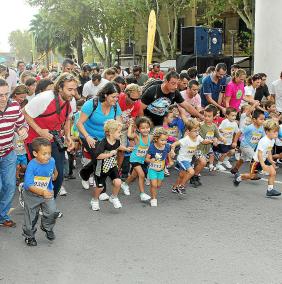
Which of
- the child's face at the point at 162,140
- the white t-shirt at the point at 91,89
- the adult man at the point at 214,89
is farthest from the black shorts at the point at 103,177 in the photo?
the adult man at the point at 214,89

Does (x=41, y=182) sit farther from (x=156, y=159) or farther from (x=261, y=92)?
(x=261, y=92)

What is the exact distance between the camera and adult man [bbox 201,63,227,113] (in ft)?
30.7

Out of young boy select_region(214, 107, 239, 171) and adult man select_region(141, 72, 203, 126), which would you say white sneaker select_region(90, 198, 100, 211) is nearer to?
adult man select_region(141, 72, 203, 126)

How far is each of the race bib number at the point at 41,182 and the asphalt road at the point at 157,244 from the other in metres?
0.63

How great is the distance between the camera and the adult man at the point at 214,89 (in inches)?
368

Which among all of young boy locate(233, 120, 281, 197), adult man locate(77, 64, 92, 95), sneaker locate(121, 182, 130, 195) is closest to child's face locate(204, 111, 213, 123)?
young boy locate(233, 120, 281, 197)

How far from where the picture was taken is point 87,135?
602cm

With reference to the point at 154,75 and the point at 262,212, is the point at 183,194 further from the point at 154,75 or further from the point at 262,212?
the point at 154,75

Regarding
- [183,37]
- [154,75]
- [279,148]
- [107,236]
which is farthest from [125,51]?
[107,236]

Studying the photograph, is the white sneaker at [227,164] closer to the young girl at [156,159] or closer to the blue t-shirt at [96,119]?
the young girl at [156,159]

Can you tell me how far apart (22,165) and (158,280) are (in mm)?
3869

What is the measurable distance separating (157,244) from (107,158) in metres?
1.56

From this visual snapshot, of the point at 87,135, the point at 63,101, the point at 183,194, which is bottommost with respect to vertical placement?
the point at 183,194

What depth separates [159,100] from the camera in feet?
23.9
